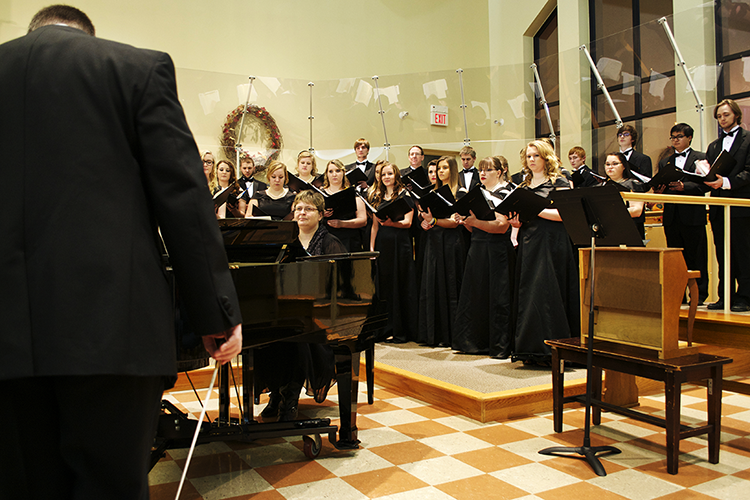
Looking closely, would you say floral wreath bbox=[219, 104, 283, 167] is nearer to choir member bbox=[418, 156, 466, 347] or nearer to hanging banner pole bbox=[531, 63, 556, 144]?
choir member bbox=[418, 156, 466, 347]

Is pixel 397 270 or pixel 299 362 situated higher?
pixel 397 270

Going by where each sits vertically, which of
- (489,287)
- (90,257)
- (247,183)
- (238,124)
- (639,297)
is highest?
(238,124)

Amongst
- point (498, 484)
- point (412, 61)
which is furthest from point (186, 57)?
point (498, 484)

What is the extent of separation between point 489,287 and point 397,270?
97 centimetres

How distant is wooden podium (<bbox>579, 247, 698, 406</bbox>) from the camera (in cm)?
249

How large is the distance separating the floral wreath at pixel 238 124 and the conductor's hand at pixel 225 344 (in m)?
5.41

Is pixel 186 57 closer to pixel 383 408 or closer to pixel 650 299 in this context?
pixel 383 408

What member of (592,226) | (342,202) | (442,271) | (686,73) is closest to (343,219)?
(342,202)

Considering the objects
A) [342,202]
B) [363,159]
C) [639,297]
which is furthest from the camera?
[363,159]

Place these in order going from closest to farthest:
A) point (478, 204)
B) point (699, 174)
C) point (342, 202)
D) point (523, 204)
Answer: point (523, 204)
point (478, 204)
point (699, 174)
point (342, 202)

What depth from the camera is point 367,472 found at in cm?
238

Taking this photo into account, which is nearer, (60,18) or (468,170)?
(60,18)

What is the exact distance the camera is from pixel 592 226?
97.1 inches

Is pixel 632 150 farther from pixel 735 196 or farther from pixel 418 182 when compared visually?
pixel 418 182
